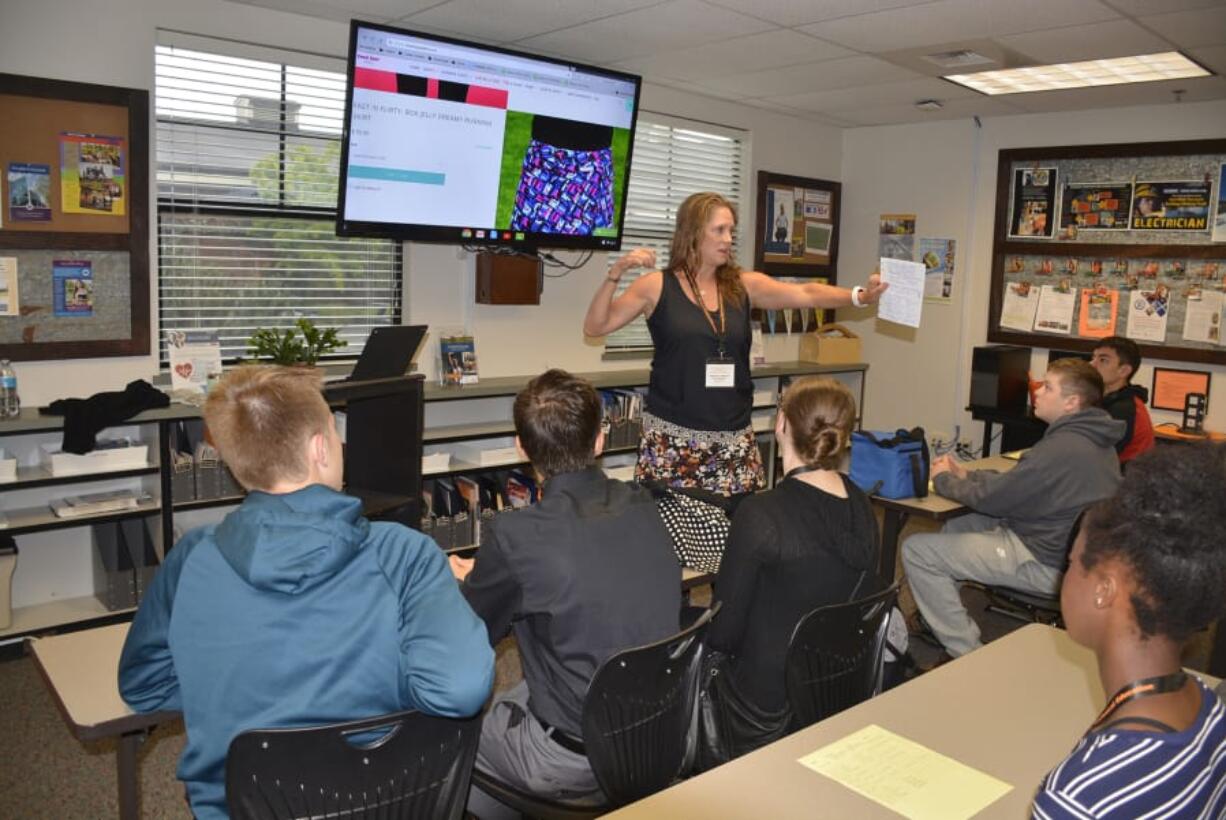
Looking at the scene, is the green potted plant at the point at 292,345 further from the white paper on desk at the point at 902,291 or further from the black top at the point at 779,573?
the black top at the point at 779,573

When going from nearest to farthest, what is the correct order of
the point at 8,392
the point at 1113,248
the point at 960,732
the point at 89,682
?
1. the point at 960,732
2. the point at 89,682
3. the point at 8,392
4. the point at 1113,248

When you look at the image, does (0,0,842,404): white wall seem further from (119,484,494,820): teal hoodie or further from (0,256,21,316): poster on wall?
(119,484,494,820): teal hoodie

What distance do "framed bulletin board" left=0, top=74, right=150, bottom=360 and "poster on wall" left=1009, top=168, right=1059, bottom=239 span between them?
16.7 feet

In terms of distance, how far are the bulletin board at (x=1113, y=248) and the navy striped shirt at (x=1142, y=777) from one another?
5173 millimetres

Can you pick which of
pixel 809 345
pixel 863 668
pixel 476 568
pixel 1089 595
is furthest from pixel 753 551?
pixel 809 345

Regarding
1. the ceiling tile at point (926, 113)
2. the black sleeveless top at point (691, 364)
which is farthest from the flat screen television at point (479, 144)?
the ceiling tile at point (926, 113)

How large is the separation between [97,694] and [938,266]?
6.01 metres

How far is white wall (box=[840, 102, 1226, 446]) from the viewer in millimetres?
6133

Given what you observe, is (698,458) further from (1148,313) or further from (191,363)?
(1148,313)

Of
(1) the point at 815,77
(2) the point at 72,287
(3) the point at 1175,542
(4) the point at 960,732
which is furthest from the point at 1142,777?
(1) the point at 815,77

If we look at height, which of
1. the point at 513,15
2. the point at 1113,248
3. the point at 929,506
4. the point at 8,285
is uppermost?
the point at 513,15

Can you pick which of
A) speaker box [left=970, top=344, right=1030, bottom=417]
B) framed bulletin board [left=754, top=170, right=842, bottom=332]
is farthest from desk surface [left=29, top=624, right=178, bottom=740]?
speaker box [left=970, top=344, right=1030, bottom=417]

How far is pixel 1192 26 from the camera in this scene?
3957 millimetres

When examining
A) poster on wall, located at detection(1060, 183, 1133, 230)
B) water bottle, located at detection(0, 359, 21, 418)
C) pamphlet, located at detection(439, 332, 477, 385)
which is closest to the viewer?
water bottle, located at detection(0, 359, 21, 418)
